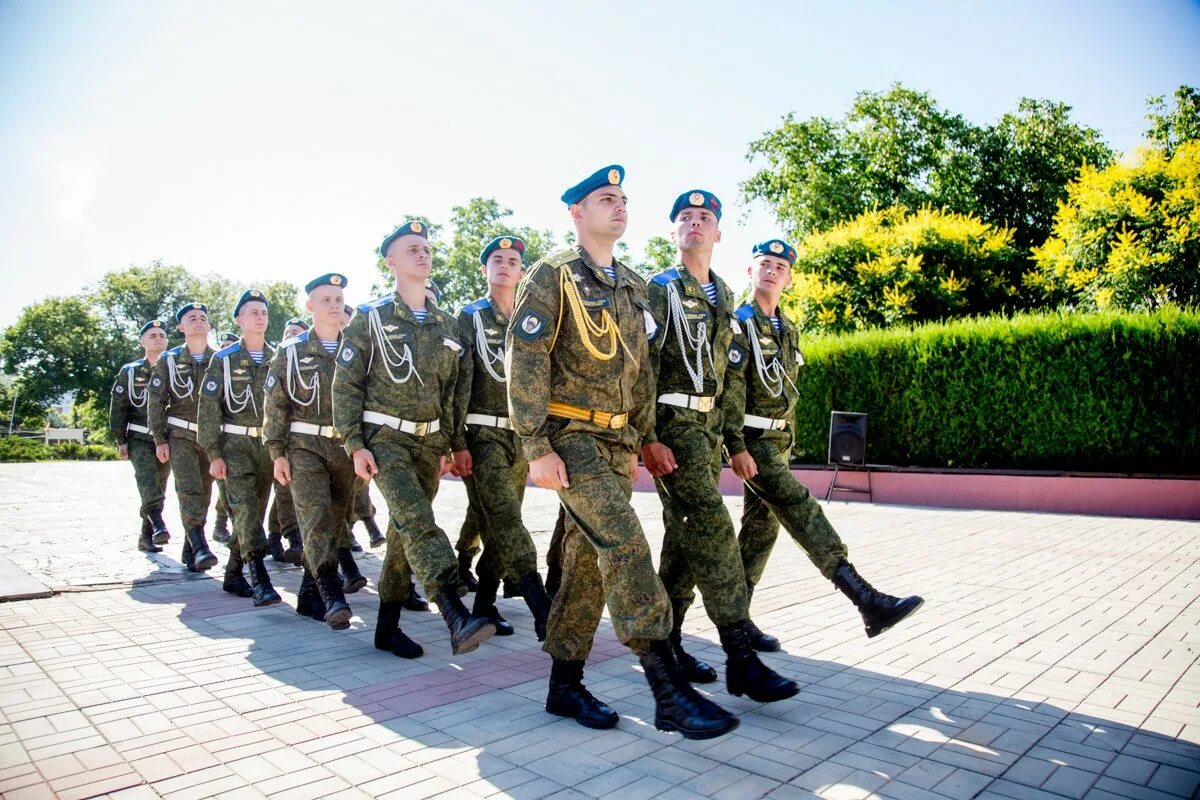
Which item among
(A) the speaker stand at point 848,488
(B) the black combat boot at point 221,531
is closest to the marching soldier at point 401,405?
(B) the black combat boot at point 221,531

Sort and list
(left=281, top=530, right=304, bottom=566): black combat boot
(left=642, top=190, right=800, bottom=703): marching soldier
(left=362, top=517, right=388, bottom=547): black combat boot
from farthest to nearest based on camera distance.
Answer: (left=362, top=517, right=388, bottom=547): black combat boot → (left=281, top=530, right=304, bottom=566): black combat boot → (left=642, top=190, right=800, bottom=703): marching soldier

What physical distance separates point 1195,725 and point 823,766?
169 cm

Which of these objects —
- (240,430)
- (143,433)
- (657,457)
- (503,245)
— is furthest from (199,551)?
(657,457)

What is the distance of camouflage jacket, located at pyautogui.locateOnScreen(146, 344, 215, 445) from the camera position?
7938mm

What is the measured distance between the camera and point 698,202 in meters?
4.38

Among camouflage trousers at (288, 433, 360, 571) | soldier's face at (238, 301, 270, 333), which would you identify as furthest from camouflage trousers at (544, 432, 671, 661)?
soldier's face at (238, 301, 270, 333)

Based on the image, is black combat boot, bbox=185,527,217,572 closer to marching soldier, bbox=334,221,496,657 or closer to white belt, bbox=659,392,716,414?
marching soldier, bbox=334,221,496,657

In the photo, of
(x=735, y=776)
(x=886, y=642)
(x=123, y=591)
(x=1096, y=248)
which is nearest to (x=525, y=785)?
(x=735, y=776)

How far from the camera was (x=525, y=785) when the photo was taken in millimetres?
3018

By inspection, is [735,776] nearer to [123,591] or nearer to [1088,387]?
[123,591]

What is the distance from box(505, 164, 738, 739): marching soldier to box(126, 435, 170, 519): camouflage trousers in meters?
6.30

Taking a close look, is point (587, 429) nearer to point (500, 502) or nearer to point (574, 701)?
point (574, 701)

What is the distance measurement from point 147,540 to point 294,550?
6.58ft

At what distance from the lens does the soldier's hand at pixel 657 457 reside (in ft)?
13.1
